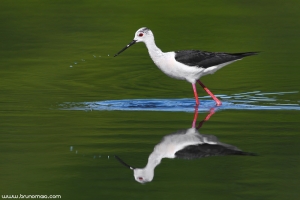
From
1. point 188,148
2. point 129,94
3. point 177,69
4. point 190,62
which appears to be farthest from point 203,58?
point 188,148

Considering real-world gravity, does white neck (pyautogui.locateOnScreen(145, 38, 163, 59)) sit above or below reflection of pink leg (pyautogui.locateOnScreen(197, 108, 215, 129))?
above

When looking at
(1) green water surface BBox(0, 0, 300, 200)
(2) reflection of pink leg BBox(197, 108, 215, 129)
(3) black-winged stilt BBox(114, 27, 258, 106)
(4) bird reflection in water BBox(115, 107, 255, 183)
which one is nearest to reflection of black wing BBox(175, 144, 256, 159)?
(4) bird reflection in water BBox(115, 107, 255, 183)

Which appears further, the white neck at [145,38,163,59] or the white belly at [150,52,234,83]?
the white neck at [145,38,163,59]

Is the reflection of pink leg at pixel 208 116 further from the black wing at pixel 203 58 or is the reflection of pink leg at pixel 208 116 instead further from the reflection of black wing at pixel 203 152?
the reflection of black wing at pixel 203 152

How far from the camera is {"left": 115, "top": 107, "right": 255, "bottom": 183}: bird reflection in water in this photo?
321 inches

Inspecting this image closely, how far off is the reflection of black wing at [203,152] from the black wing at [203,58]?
136 inches

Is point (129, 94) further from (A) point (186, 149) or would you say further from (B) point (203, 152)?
(B) point (203, 152)

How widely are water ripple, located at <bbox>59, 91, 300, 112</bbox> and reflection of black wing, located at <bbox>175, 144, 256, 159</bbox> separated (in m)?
2.67

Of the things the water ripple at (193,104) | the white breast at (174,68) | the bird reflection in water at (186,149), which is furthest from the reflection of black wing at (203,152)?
the white breast at (174,68)

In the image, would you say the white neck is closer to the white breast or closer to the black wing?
the white breast

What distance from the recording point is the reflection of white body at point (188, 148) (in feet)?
27.4

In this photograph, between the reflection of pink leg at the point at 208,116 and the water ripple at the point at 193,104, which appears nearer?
the reflection of pink leg at the point at 208,116

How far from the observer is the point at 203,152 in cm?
845

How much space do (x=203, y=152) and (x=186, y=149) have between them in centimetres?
19
